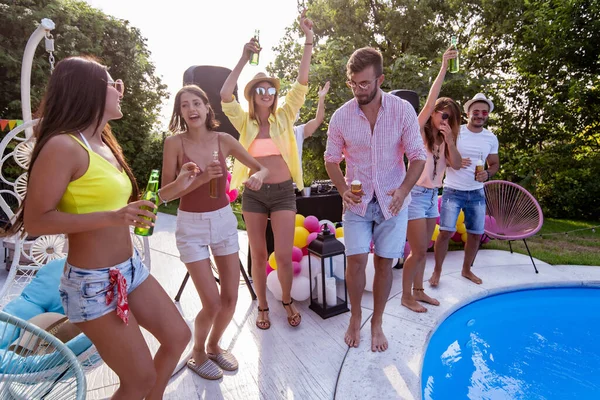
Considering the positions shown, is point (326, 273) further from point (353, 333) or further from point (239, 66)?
point (239, 66)

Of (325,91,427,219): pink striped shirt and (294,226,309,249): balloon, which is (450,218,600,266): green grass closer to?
(294,226,309,249): balloon

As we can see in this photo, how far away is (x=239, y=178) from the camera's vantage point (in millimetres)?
3039

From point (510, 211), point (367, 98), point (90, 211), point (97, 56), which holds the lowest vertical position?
point (510, 211)

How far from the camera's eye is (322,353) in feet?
8.95

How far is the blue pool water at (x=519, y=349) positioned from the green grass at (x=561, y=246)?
88 centimetres

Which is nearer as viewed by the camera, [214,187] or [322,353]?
[214,187]

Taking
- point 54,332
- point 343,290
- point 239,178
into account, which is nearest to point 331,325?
point 343,290

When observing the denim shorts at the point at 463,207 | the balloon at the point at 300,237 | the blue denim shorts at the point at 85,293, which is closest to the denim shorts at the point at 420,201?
the denim shorts at the point at 463,207

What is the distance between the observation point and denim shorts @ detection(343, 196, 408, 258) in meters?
2.67

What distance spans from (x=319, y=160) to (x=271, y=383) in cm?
809

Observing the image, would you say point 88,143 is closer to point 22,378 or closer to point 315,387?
point 22,378

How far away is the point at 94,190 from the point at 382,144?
6.04 feet

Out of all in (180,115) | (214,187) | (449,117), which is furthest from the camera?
(449,117)

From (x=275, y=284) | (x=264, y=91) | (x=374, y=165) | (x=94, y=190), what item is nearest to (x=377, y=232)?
(x=374, y=165)
